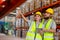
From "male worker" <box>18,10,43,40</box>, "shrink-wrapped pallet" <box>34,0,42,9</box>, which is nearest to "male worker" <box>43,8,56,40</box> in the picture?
"male worker" <box>18,10,43,40</box>

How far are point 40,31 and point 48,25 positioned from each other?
0.32m

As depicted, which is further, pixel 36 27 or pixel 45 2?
Result: pixel 45 2

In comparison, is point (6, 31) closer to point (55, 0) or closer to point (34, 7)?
point (34, 7)

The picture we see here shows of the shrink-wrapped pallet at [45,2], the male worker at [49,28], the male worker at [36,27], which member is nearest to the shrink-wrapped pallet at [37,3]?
the shrink-wrapped pallet at [45,2]

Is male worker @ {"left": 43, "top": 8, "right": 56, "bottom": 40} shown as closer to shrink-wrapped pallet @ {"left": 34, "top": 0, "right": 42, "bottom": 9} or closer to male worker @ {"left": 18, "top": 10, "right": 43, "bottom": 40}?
male worker @ {"left": 18, "top": 10, "right": 43, "bottom": 40}

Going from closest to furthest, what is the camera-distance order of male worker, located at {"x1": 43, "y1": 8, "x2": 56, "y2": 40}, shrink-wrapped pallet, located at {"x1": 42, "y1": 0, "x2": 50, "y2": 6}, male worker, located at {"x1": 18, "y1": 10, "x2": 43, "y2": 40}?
male worker, located at {"x1": 43, "y1": 8, "x2": 56, "y2": 40}
male worker, located at {"x1": 18, "y1": 10, "x2": 43, "y2": 40}
shrink-wrapped pallet, located at {"x1": 42, "y1": 0, "x2": 50, "y2": 6}

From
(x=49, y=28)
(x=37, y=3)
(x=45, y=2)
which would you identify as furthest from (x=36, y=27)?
(x=37, y=3)

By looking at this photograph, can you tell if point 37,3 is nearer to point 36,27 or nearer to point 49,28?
point 36,27

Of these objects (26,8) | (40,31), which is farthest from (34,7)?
(40,31)

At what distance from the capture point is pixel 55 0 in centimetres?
380

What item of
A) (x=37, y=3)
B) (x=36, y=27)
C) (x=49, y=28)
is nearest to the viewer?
(x=49, y=28)

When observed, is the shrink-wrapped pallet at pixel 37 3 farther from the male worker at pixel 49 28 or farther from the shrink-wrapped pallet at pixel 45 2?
the male worker at pixel 49 28

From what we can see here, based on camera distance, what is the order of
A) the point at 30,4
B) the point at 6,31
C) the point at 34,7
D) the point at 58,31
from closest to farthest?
the point at 58,31 < the point at 34,7 < the point at 30,4 < the point at 6,31

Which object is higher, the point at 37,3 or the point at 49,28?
the point at 37,3
